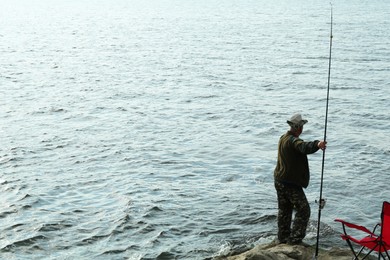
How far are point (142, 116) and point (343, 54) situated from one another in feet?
62.5

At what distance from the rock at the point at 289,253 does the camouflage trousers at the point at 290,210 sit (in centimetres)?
21

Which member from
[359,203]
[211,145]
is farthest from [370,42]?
[359,203]

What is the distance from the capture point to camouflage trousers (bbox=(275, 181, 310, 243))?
10.8 m

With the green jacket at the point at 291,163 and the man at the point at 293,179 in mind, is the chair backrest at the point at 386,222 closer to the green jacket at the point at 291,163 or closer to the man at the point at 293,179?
the man at the point at 293,179

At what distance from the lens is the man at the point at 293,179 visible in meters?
10.5

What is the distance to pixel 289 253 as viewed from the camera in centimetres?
1055

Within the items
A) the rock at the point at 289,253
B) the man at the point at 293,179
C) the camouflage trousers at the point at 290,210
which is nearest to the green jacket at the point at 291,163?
the man at the point at 293,179

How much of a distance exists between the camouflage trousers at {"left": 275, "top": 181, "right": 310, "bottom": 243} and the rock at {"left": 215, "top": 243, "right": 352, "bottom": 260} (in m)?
0.21

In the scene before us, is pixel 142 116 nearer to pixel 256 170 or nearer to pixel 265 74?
pixel 256 170

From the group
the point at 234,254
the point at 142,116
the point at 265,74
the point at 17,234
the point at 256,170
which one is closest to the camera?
the point at 234,254

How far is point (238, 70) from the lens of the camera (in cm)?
3544

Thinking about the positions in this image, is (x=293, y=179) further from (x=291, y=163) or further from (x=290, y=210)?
(x=290, y=210)

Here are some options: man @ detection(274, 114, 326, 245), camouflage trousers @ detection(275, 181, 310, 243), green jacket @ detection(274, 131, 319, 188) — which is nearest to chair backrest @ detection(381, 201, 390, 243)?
man @ detection(274, 114, 326, 245)

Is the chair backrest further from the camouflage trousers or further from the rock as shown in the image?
the camouflage trousers
